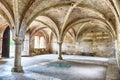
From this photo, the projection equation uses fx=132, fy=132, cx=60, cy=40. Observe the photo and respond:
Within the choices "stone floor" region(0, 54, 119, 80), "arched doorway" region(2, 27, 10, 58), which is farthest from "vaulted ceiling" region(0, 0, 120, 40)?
"stone floor" region(0, 54, 119, 80)

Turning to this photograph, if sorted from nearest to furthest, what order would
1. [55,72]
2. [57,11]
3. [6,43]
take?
[55,72] → [57,11] → [6,43]

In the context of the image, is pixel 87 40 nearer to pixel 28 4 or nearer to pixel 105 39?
pixel 105 39

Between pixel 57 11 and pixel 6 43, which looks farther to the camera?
pixel 6 43

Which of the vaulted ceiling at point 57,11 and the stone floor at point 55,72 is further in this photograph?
the vaulted ceiling at point 57,11

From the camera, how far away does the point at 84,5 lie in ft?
27.0

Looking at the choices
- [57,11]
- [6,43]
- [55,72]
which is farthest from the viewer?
[6,43]

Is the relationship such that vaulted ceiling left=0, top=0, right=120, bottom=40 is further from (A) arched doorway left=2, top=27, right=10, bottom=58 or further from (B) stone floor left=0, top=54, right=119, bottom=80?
(B) stone floor left=0, top=54, right=119, bottom=80

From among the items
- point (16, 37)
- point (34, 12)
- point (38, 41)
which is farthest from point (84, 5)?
point (38, 41)

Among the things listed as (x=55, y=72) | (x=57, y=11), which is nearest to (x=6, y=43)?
(x=57, y=11)

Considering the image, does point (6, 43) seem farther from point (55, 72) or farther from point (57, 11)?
point (55, 72)

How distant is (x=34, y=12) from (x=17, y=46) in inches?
80.6

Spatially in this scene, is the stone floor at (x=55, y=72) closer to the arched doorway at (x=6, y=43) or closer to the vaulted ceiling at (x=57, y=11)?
the vaulted ceiling at (x=57, y=11)

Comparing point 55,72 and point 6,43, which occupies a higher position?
point 6,43

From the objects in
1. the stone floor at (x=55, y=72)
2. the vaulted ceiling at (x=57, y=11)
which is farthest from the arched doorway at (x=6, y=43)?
the stone floor at (x=55, y=72)
